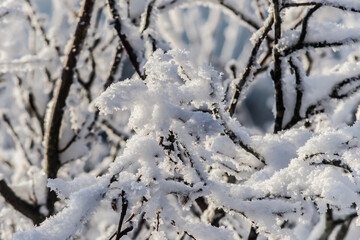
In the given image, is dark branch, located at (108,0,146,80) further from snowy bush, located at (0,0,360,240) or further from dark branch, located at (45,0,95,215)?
dark branch, located at (45,0,95,215)

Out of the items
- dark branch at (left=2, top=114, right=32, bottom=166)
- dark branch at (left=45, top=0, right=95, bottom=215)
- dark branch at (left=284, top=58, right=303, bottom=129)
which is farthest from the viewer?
dark branch at (left=2, top=114, right=32, bottom=166)

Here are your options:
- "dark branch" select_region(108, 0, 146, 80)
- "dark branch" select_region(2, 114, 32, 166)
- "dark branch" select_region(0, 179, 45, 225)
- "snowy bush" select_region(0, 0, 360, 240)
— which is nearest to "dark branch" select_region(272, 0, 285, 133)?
"snowy bush" select_region(0, 0, 360, 240)

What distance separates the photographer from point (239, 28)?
4.18m

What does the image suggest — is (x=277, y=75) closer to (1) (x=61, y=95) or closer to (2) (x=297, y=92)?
(2) (x=297, y=92)

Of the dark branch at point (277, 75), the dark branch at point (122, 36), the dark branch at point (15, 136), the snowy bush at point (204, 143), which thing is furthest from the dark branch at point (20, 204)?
the dark branch at point (277, 75)

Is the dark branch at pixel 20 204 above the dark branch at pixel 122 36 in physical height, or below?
below

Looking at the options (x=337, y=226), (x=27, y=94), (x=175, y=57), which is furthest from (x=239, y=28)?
(x=175, y=57)

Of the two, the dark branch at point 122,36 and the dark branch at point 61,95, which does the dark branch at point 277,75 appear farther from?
the dark branch at point 61,95

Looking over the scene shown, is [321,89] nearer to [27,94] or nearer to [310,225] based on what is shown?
[310,225]

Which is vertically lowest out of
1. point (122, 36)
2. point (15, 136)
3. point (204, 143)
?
point (15, 136)

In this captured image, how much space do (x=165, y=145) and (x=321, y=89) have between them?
66 cm

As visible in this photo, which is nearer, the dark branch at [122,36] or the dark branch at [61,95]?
the dark branch at [122,36]

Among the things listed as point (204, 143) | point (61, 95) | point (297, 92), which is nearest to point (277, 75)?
point (297, 92)

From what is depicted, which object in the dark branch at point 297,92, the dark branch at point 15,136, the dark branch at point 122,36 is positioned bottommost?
the dark branch at point 15,136
